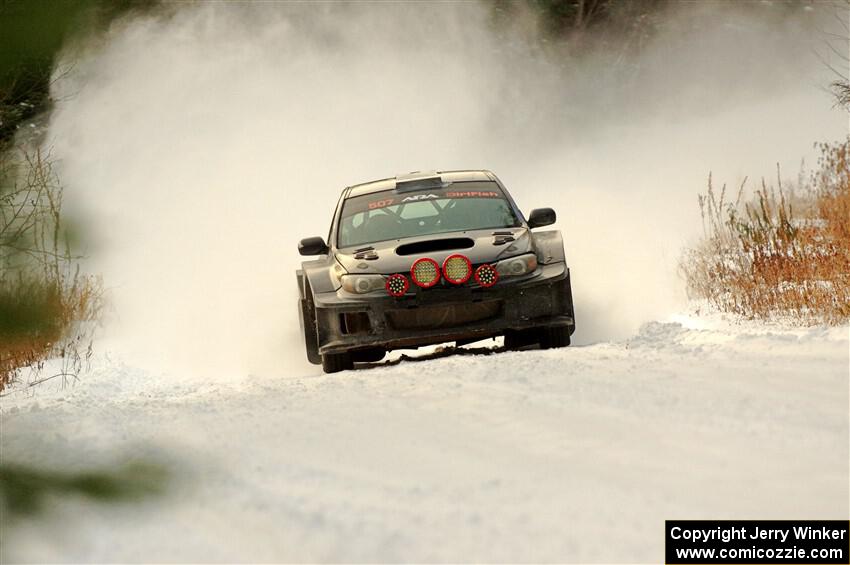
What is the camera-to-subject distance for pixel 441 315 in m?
8.49

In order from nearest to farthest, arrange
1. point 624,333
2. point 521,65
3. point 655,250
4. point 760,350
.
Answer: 1. point 760,350
2. point 624,333
3. point 655,250
4. point 521,65

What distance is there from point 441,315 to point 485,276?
1.35 ft

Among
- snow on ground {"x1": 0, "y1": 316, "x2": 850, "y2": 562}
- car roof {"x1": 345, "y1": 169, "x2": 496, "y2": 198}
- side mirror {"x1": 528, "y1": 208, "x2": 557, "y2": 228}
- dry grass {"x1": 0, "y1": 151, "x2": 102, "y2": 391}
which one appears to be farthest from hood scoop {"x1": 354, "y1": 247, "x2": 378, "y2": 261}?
dry grass {"x1": 0, "y1": 151, "x2": 102, "y2": 391}

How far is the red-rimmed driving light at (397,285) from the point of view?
8477 millimetres

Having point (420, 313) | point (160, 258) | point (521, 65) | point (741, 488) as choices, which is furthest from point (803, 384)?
point (521, 65)

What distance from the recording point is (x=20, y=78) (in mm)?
1837

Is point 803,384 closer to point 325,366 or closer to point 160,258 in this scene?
point 325,366

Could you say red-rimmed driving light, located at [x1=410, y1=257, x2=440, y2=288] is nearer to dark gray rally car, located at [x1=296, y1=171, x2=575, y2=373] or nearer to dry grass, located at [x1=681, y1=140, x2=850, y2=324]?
dark gray rally car, located at [x1=296, y1=171, x2=575, y2=373]

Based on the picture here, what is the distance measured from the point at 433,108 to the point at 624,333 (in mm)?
26515

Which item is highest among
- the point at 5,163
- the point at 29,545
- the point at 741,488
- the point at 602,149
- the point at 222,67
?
the point at 222,67

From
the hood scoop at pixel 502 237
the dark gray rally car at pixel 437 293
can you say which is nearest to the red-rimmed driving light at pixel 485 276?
the dark gray rally car at pixel 437 293

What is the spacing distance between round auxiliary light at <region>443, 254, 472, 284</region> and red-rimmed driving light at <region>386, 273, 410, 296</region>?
0.29m

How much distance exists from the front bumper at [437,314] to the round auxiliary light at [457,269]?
0.07 m

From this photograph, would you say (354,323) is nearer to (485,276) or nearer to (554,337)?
(485,276)
